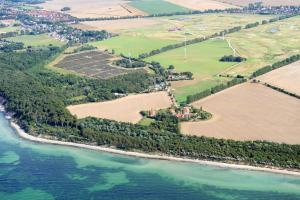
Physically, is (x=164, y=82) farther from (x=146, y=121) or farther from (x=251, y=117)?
(x=251, y=117)

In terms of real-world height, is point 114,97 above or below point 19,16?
below

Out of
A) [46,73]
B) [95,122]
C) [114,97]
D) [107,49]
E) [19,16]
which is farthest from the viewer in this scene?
[19,16]

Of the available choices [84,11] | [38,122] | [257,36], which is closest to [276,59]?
[257,36]

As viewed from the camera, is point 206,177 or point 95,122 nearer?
point 206,177

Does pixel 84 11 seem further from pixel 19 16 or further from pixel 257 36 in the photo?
pixel 257 36

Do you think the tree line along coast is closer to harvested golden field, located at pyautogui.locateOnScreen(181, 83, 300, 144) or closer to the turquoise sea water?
harvested golden field, located at pyautogui.locateOnScreen(181, 83, 300, 144)

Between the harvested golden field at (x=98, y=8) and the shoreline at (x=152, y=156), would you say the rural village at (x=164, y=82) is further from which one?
the harvested golden field at (x=98, y=8)

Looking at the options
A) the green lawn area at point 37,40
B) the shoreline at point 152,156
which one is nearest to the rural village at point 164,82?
the shoreline at point 152,156

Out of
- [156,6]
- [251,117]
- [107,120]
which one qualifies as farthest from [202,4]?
[107,120]
